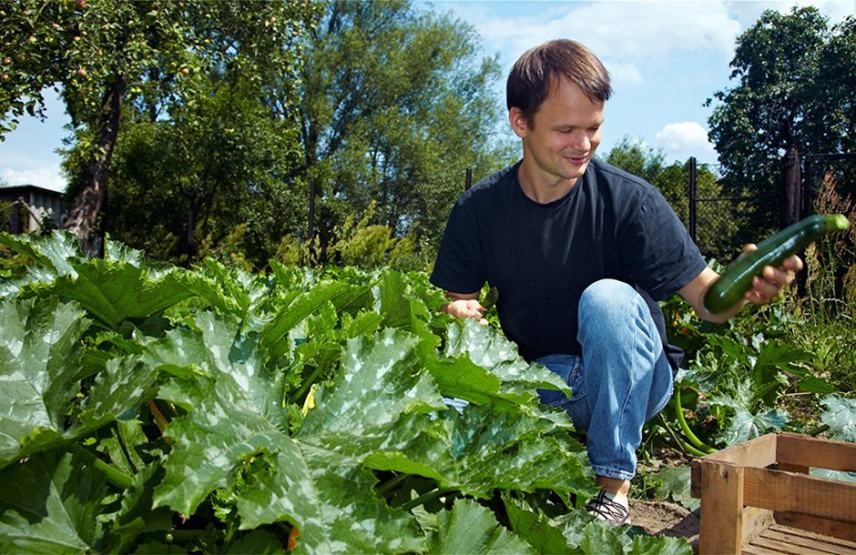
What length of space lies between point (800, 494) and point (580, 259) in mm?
981

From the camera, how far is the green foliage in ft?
3.31

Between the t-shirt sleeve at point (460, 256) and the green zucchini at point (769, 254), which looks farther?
the t-shirt sleeve at point (460, 256)

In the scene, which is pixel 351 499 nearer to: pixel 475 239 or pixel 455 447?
pixel 455 447

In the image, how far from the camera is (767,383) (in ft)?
11.9

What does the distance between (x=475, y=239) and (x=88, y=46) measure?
8.87 metres

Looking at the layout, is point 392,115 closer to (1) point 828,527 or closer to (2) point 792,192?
(2) point 792,192

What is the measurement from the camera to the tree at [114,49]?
9320 mm

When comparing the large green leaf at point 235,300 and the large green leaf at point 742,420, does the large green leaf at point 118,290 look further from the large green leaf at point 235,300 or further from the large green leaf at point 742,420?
the large green leaf at point 742,420

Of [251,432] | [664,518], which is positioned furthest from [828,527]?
[251,432]

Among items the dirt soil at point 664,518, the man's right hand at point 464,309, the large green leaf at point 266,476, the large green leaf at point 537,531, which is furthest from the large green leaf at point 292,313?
the dirt soil at point 664,518

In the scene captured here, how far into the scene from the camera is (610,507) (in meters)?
2.05

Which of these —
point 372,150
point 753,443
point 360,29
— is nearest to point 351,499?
point 753,443

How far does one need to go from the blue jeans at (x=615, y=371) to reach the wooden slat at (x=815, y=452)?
51 centimetres

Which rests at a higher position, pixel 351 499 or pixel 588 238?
pixel 588 238
